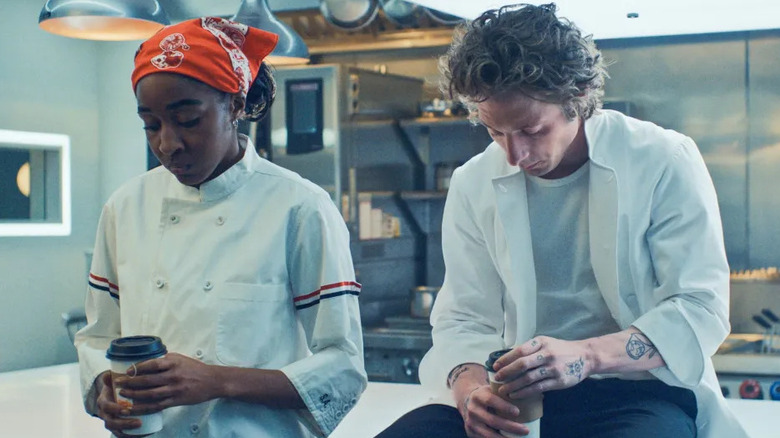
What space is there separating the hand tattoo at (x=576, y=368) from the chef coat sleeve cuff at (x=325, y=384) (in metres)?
0.37

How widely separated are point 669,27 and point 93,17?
1768 millimetres

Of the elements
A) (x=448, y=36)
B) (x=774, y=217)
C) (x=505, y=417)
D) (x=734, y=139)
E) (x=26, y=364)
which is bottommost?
(x=26, y=364)

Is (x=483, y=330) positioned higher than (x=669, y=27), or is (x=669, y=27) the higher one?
(x=669, y=27)

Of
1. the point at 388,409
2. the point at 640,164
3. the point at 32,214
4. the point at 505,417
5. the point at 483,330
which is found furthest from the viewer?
the point at 32,214

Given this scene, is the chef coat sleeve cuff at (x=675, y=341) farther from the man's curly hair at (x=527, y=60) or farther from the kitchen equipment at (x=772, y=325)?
the kitchen equipment at (x=772, y=325)

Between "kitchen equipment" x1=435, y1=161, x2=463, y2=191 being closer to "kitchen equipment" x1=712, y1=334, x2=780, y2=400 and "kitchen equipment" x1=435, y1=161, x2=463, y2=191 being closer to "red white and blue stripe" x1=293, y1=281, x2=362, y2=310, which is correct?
"kitchen equipment" x1=712, y1=334, x2=780, y2=400

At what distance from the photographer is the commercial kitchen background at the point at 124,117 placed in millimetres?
4793

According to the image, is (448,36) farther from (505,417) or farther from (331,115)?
(505,417)

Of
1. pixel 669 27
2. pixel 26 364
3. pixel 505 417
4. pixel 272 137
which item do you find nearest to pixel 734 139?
pixel 272 137

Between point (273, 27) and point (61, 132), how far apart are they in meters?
3.24

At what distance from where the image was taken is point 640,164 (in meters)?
1.69

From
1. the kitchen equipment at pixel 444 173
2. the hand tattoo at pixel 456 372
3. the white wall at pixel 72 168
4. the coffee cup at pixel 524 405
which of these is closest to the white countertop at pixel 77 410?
the hand tattoo at pixel 456 372

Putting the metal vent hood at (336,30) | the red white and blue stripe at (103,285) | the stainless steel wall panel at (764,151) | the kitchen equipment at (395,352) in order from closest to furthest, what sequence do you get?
the red white and blue stripe at (103,285)
the kitchen equipment at (395,352)
the stainless steel wall panel at (764,151)
the metal vent hood at (336,30)

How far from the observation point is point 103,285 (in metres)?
1.70
